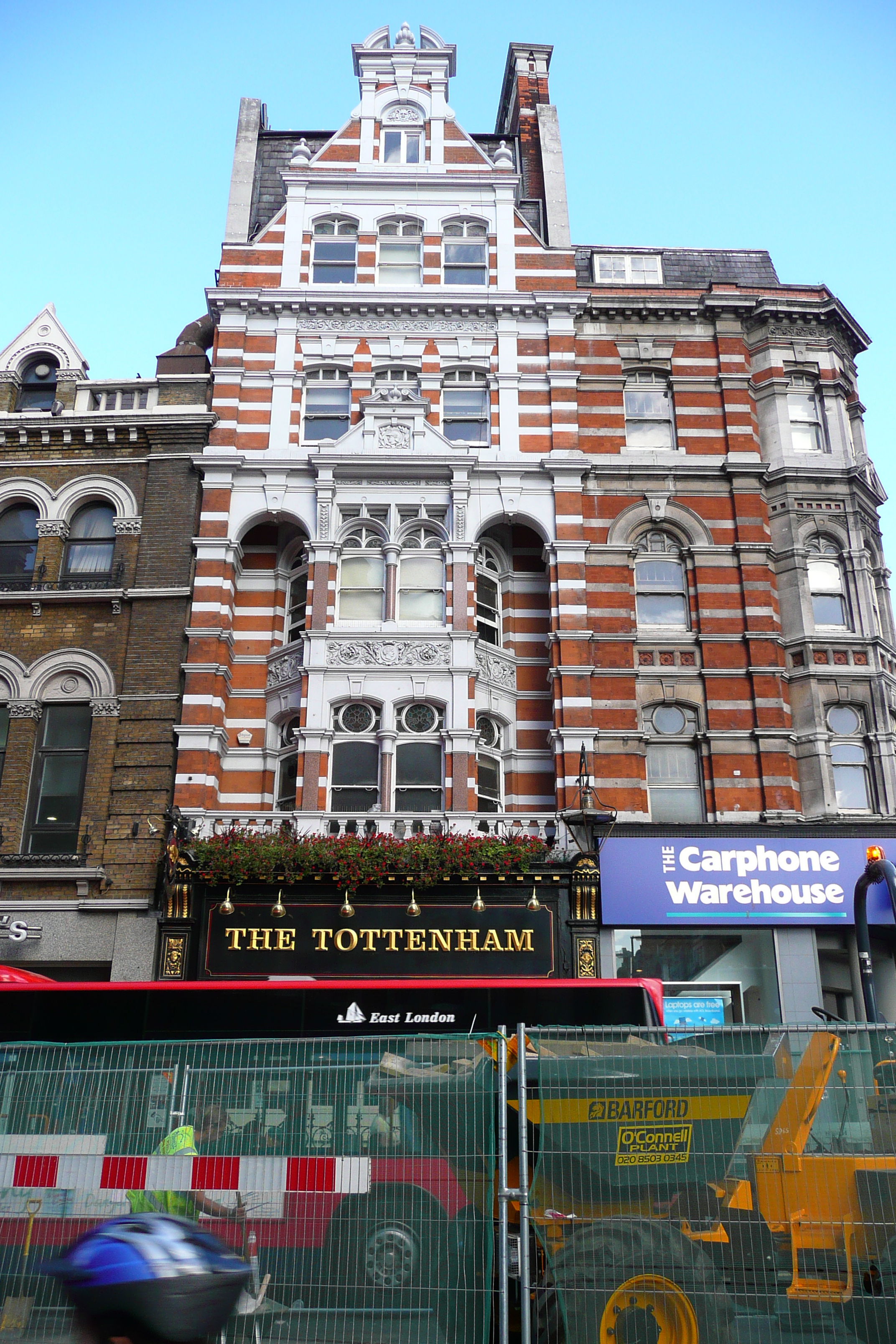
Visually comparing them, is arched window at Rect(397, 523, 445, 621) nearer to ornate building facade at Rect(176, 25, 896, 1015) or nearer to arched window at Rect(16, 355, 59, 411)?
ornate building facade at Rect(176, 25, 896, 1015)

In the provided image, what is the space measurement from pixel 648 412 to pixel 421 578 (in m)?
7.00

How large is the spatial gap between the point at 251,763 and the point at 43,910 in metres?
4.70

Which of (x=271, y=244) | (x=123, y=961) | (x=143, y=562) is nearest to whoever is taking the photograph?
(x=123, y=961)

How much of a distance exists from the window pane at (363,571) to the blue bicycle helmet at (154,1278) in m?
18.0

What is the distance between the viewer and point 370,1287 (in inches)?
292

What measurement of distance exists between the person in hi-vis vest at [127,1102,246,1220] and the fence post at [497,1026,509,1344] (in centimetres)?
188

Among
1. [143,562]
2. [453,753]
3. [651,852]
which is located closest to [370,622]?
[453,753]

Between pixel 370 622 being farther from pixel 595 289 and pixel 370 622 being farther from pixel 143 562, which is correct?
pixel 595 289

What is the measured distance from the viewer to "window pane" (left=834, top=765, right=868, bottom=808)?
21484 mm

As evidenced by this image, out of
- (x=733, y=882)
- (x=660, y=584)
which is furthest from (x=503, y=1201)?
(x=660, y=584)

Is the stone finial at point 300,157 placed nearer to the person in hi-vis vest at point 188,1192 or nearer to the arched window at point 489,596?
the arched window at point 489,596

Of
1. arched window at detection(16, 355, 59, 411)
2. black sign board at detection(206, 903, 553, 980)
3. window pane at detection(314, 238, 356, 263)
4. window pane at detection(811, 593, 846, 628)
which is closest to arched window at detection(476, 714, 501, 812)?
black sign board at detection(206, 903, 553, 980)

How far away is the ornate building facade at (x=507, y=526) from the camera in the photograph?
21.0m

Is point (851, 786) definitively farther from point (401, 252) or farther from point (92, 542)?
point (92, 542)
